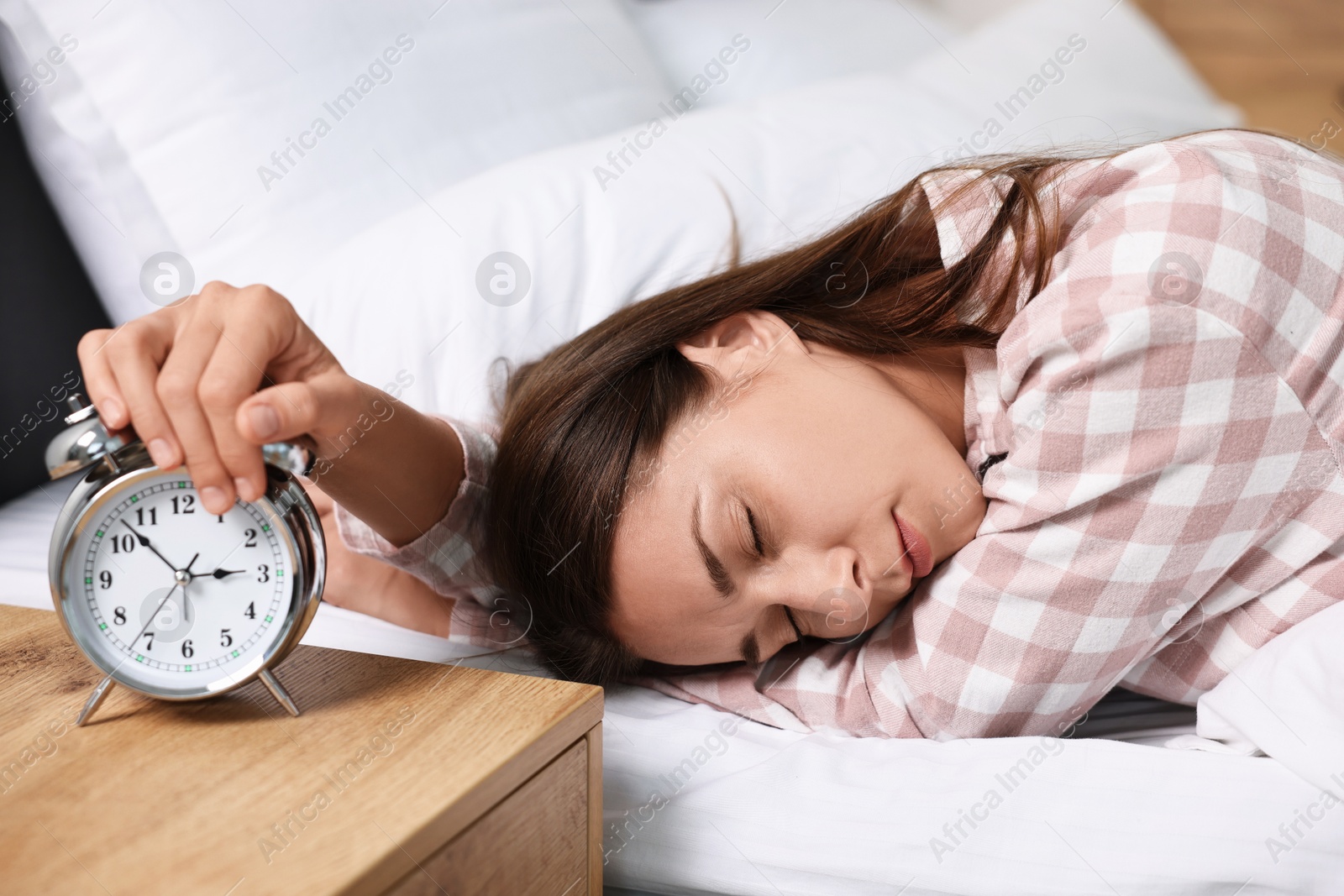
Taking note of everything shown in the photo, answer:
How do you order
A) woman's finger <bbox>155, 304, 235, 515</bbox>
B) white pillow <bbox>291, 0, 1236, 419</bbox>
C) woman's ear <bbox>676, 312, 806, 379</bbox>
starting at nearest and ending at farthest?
woman's finger <bbox>155, 304, 235, 515</bbox>
woman's ear <bbox>676, 312, 806, 379</bbox>
white pillow <bbox>291, 0, 1236, 419</bbox>

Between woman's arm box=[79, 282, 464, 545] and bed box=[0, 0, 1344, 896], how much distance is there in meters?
0.33

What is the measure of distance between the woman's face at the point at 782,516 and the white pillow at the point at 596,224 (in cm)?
40

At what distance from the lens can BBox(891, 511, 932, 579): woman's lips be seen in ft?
2.81

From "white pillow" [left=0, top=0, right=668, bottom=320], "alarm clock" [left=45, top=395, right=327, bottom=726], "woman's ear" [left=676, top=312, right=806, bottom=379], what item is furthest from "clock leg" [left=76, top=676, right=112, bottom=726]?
"white pillow" [left=0, top=0, right=668, bottom=320]

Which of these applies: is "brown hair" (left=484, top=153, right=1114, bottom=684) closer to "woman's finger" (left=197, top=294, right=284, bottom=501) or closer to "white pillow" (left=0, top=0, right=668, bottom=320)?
"woman's finger" (left=197, top=294, right=284, bottom=501)

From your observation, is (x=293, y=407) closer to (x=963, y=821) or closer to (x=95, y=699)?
(x=95, y=699)

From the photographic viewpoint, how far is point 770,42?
5.94 feet

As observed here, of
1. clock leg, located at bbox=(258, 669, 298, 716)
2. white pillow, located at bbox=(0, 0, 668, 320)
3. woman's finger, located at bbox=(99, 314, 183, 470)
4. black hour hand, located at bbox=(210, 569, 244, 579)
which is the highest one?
white pillow, located at bbox=(0, 0, 668, 320)

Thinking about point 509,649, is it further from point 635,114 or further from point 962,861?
point 635,114

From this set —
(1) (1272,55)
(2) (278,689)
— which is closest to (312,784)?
(2) (278,689)

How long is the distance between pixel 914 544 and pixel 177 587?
58 centimetres

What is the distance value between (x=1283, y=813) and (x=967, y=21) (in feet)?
6.12

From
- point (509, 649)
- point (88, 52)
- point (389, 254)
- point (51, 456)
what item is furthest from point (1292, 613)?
point (88, 52)

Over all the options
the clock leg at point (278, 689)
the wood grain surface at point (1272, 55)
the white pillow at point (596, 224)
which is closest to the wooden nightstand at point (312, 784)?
the clock leg at point (278, 689)
